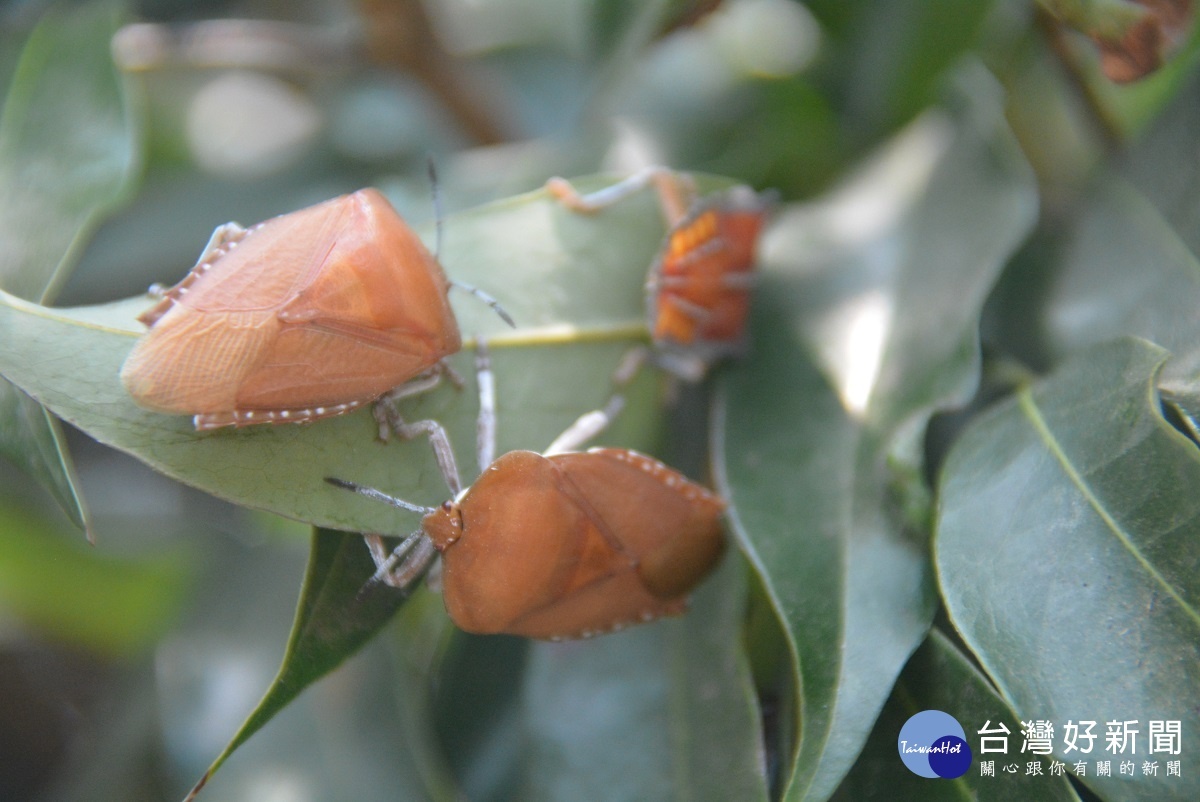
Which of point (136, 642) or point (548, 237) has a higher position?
point (548, 237)

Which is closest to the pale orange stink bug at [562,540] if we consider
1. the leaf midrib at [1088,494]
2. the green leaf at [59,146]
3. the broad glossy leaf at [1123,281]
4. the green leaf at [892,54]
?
the leaf midrib at [1088,494]

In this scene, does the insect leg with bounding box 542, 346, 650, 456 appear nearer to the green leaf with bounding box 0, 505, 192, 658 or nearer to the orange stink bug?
the orange stink bug

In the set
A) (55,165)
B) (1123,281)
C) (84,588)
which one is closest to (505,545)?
(55,165)

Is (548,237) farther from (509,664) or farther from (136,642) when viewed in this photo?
(136,642)

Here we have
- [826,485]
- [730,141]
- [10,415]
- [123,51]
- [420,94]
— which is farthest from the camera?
[420,94]

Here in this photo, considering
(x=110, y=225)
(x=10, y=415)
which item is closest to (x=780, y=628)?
(x=10, y=415)

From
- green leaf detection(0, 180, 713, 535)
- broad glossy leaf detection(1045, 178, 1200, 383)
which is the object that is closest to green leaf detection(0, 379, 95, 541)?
green leaf detection(0, 180, 713, 535)
